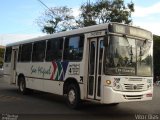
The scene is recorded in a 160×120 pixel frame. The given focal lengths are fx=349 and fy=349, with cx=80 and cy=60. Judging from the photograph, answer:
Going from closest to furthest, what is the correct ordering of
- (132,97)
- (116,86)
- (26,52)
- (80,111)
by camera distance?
(116,86) → (132,97) → (80,111) → (26,52)

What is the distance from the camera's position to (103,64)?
38.3ft

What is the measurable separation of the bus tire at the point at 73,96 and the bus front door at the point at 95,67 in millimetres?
687

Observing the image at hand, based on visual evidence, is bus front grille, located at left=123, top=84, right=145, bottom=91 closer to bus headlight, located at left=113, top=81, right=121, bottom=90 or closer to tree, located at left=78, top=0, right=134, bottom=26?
bus headlight, located at left=113, top=81, right=121, bottom=90

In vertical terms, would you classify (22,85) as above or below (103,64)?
below

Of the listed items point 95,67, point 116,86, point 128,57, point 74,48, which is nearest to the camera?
point 116,86

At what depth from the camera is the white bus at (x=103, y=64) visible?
11.6 metres

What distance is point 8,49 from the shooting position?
21719 mm

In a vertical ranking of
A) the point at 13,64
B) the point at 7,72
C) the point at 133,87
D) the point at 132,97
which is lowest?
the point at 132,97

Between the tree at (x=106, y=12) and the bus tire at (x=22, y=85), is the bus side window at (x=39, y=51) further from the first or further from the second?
the tree at (x=106, y=12)

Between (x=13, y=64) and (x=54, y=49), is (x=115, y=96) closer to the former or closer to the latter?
(x=54, y=49)

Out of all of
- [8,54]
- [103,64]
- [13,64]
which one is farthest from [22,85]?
[103,64]

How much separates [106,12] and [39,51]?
113 feet

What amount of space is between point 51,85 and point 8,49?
7.41m

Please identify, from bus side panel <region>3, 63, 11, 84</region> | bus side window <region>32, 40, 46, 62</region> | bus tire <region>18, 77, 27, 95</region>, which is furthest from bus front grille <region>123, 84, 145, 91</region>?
bus side panel <region>3, 63, 11, 84</region>
